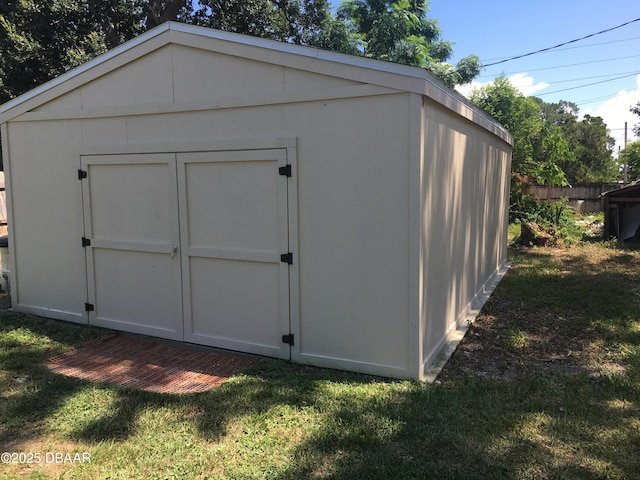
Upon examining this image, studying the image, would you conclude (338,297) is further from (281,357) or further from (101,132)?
(101,132)

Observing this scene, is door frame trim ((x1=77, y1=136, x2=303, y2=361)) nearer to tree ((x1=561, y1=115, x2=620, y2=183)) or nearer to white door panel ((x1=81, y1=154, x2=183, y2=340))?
white door panel ((x1=81, y1=154, x2=183, y2=340))

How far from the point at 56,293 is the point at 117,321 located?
0.99 meters

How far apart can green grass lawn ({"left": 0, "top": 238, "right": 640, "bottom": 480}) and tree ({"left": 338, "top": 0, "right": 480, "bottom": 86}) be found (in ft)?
53.9

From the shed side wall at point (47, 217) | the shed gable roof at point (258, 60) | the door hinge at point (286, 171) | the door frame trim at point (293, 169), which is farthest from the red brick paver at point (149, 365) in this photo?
the shed gable roof at point (258, 60)

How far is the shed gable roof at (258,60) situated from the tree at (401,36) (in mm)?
15062

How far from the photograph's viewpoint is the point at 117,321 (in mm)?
5270

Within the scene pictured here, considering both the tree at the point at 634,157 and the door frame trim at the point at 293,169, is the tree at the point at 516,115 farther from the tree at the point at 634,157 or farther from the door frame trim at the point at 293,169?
the door frame trim at the point at 293,169

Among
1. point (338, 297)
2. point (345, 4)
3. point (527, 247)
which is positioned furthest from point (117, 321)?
point (345, 4)

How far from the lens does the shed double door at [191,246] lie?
4.42m

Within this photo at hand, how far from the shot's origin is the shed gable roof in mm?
3789

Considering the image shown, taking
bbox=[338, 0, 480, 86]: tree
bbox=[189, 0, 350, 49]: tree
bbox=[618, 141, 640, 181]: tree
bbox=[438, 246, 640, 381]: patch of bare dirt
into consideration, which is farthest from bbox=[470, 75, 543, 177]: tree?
bbox=[438, 246, 640, 381]: patch of bare dirt

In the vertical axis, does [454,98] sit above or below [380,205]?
above

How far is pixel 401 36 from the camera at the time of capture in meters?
20.0

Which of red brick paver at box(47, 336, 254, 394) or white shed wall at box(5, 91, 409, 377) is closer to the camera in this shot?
white shed wall at box(5, 91, 409, 377)
